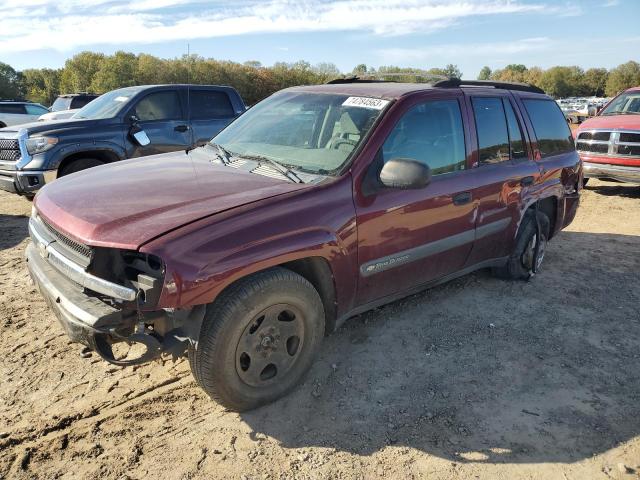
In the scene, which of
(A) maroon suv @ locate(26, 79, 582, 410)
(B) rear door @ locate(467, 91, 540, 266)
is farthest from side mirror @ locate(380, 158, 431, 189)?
(B) rear door @ locate(467, 91, 540, 266)

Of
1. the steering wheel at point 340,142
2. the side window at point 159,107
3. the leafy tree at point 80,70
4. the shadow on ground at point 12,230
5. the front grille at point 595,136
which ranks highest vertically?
the leafy tree at point 80,70

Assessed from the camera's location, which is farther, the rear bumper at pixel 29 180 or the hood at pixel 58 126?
the hood at pixel 58 126

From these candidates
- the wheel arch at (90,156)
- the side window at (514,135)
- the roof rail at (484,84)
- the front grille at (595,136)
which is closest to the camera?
the roof rail at (484,84)

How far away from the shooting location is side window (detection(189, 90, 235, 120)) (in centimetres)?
820

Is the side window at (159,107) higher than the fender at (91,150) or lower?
higher

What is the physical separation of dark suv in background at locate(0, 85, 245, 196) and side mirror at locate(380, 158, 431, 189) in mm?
3766

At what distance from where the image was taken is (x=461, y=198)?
3.72 m

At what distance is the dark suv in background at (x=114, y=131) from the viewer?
21.5ft

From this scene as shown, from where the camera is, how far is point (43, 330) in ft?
12.3

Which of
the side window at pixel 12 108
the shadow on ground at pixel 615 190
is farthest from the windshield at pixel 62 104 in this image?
the shadow on ground at pixel 615 190

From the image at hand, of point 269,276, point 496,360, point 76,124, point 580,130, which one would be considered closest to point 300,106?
point 269,276

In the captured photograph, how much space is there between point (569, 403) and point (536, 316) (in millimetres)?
1239

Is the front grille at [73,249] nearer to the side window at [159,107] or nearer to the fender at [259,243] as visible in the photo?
the fender at [259,243]

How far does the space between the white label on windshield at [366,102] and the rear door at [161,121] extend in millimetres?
4769
